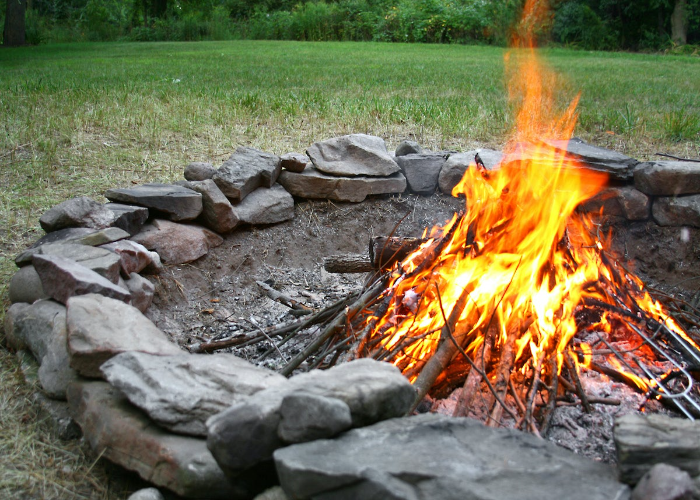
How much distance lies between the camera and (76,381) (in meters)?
2.26

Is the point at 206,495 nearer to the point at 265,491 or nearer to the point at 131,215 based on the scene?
the point at 265,491

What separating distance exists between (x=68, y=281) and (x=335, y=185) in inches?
79.5

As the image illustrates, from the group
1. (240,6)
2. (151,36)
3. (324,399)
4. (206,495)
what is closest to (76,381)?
(206,495)

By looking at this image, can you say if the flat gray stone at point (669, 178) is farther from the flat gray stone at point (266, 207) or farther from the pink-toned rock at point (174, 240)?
the pink-toned rock at point (174, 240)

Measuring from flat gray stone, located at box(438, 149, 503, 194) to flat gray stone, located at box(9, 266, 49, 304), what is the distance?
8.42 ft

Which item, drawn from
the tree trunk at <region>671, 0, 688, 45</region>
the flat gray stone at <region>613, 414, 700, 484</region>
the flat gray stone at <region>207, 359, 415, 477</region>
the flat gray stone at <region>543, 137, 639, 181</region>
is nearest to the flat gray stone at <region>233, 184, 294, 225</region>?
the flat gray stone at <region>543, 137, 639, 181</region>

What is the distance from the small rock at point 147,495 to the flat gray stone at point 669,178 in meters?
3.25

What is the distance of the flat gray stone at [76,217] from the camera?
131 inches

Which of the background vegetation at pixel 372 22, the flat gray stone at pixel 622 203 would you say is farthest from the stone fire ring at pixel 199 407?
the background vegetation at pixel 372 22

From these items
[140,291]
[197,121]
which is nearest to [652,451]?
[140,291]

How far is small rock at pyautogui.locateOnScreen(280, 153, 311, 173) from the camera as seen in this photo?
4.20m

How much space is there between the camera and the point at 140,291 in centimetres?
312

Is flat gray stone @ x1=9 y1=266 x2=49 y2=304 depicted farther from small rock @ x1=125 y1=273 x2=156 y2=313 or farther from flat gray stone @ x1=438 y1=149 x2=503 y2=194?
flat gray stone @ x1=438 y1=149 x2=503 y2=194

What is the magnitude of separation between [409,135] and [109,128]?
2.71 meters
